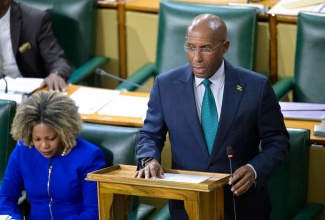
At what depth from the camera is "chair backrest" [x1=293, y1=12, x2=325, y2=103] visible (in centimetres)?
436

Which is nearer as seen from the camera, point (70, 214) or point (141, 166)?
point (141, 166)

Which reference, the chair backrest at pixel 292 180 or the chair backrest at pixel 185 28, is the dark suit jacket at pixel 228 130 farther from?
the chair backrest at pixel 185 28

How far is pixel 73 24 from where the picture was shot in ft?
16.4

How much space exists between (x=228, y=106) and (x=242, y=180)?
0.30 metres

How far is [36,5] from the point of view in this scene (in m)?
5.03

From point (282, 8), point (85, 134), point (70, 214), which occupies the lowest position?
point (70, 214)

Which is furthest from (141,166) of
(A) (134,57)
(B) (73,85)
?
(A) (134,57)

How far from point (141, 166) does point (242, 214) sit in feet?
1.33

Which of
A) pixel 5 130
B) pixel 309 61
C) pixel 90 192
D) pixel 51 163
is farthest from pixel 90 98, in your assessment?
pixel 309 61

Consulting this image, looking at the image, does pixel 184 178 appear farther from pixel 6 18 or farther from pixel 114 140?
pixel 6 18

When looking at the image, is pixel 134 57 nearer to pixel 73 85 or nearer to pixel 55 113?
pixel 73 85

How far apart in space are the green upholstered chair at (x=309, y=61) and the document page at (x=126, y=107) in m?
0.69

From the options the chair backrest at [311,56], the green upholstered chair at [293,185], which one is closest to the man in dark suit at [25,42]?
the chair backrest at [311,56]

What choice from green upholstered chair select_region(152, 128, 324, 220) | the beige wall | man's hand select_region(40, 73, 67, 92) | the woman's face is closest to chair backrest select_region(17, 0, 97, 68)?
the beige wall
